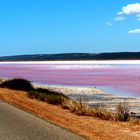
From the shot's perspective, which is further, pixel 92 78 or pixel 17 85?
pixel 92 78

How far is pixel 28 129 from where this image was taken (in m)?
12.0

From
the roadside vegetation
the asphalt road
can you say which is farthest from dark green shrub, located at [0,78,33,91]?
the asphalt road

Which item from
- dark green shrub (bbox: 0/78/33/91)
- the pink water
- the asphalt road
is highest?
the asphalt road

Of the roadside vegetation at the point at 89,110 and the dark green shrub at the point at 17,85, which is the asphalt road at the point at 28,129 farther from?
the dark green shrub at the point at 17,85

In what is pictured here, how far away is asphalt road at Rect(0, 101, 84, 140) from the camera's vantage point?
10977mm

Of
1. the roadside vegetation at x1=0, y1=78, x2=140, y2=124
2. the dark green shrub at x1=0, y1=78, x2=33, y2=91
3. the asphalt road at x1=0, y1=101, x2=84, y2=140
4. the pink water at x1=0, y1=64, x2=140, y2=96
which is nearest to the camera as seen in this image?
the asphalt road at x1=0, y1=101, x2=84, y2=140

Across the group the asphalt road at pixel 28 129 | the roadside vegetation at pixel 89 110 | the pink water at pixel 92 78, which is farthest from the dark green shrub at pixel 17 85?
the asphalt road at pixel 28 129

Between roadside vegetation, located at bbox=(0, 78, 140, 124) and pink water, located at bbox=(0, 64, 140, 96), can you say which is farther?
pink water, located at bbox=(0, 64, 140, 96)

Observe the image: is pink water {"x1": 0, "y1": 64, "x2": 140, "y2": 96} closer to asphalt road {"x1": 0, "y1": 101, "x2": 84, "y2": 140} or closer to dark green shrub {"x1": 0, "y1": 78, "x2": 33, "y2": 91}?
dark green shrub {"x1": 0, "y1": 78, "x2": 33, "y2": 91}

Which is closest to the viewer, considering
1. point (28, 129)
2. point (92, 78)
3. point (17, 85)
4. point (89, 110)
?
point (28, 129)

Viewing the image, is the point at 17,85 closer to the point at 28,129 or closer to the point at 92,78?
the point at 28,129

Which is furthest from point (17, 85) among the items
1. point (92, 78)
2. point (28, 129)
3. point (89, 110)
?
point (92, 78)

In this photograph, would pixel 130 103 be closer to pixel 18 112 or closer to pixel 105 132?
pixel 18 112

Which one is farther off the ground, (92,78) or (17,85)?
(17,85)
